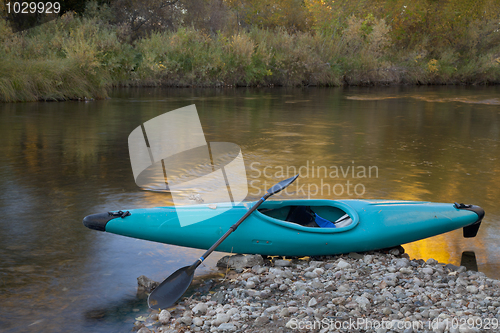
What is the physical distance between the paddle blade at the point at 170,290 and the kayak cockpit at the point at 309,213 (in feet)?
3.13

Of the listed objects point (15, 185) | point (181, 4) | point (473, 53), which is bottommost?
point (15, 185)

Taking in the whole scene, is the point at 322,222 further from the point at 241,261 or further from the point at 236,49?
the point at 236,49

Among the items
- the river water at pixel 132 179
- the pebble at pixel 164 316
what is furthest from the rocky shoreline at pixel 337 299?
the river water at pixel 132 179

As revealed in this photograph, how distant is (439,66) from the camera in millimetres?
24062

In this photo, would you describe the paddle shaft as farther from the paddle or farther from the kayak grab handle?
the kayak grab handle

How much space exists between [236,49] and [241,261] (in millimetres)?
16481

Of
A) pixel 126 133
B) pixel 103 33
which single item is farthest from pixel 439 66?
pixel 126 133

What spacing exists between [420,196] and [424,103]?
1082 cm

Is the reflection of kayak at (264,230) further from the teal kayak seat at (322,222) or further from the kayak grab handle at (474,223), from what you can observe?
the kayak grab handle at (474,223)

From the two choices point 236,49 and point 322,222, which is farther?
point 236,49

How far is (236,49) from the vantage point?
19.0m

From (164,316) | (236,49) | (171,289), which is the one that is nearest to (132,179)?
(171,289)

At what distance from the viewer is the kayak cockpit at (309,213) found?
376cm

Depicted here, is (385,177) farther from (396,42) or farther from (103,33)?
(396,42)
